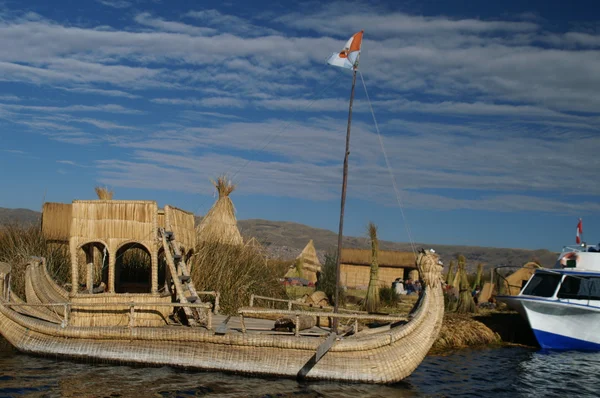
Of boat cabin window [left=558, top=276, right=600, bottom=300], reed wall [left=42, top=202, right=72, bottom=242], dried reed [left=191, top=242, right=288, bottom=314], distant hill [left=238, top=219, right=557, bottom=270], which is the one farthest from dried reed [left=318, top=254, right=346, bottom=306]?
distant hill [left=238, top=219, right=557, bottom=270]

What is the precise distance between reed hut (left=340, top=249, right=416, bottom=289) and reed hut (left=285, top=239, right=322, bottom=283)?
4.99 ft

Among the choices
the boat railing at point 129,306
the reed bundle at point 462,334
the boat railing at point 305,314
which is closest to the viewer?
the boat railing at point 305,314

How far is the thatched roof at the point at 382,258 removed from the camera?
35281 millimetres

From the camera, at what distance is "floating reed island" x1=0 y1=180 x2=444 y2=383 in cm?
1212

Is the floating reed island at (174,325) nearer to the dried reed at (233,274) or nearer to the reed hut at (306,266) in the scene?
the dried reed at (233,274)

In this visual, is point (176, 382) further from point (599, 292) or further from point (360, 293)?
point (360, 293)

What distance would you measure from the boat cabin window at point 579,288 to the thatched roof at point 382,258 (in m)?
15.4

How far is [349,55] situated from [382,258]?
917 inches

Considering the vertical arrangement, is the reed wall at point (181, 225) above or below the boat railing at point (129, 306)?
above

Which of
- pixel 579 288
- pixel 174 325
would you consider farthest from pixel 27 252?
pixel 579 288

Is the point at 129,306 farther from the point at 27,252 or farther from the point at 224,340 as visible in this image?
the point at 27,252

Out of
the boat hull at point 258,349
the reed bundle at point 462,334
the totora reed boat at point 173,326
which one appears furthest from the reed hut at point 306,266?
the boat hull at point 258,349

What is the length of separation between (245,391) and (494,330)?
1217 cm

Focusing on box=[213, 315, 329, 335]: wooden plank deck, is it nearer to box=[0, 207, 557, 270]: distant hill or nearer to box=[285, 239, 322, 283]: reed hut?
box=[285, 239, 322, 283]: reed hut
